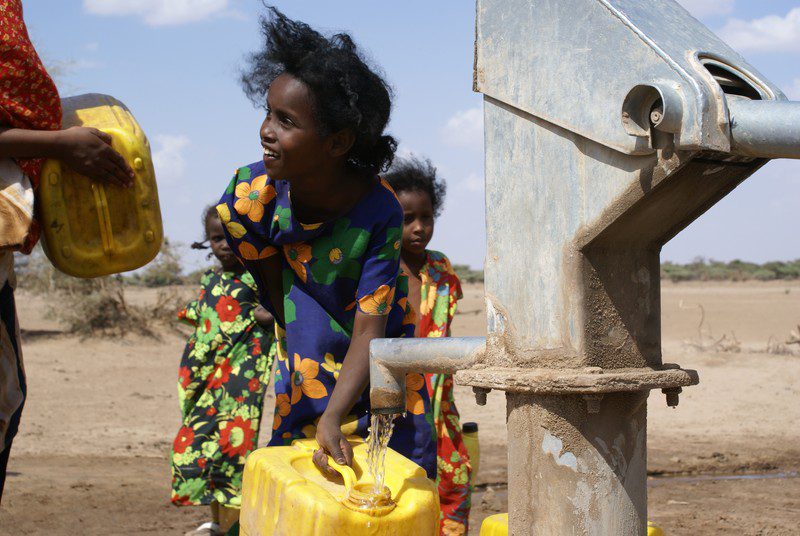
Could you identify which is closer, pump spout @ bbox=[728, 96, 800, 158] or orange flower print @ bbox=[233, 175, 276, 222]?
pump spout @ bbox=[728, 96, 800, 158]

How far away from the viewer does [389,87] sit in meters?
2.73

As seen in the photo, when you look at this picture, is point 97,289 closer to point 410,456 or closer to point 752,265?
point 410,456

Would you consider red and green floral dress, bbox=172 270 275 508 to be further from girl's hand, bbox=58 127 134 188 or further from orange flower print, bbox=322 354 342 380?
girl's hand, bbox=58 127 134 188

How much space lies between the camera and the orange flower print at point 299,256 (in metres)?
2.63

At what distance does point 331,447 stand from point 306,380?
14.5 inches

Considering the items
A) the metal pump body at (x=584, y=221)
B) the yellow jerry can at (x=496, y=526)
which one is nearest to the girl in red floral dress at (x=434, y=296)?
the yellow jerry can at (x=496, y=526)

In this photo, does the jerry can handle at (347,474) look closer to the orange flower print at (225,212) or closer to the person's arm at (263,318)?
the orange flower print at (225,212)

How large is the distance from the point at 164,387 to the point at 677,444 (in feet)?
15.4

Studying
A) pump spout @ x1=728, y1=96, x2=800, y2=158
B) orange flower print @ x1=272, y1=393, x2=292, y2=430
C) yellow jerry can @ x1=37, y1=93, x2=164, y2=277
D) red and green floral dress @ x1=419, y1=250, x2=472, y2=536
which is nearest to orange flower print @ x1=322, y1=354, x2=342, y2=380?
orange flower print @ x1=272, y1=393, x2=292, y2=430

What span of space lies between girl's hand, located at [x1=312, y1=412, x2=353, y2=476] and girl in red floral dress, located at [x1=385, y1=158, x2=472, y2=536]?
6.66ft

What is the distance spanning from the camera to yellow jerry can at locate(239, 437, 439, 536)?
203 cm

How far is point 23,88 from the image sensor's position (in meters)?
2.49

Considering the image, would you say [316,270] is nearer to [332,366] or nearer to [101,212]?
[332,366]

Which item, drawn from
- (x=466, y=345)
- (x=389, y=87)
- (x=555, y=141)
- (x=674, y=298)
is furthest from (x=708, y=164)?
→ (x=674, y=298)
